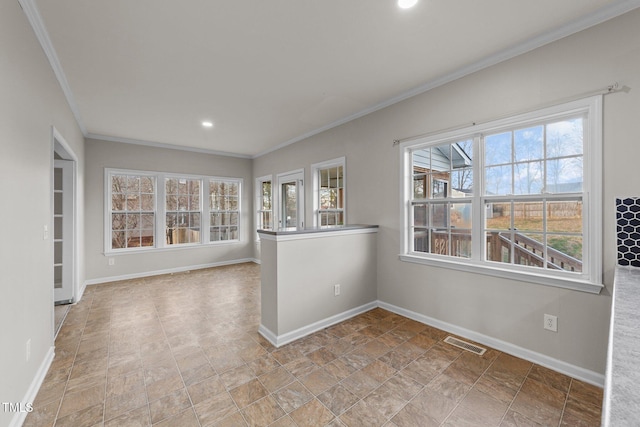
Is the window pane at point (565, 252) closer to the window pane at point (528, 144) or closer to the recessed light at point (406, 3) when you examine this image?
the window pane at point (528, 144)

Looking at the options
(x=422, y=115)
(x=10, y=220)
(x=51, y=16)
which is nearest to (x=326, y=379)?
(x=10, y=220)

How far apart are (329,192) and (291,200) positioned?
1.35 meters

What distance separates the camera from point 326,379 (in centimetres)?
216

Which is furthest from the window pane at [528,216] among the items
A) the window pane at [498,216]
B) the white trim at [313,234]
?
the white trim at [313,234]

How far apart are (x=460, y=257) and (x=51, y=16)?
4.09 metres

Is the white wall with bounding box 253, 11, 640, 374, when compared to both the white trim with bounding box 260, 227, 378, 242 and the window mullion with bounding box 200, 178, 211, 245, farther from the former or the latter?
the window mullion with bounding box 200, 178, 211, 245

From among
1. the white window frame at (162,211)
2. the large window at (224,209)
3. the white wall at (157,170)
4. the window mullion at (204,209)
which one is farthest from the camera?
the large window at (224,209)

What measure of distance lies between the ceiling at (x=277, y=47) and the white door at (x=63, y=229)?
3.19 feet

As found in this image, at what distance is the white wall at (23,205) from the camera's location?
1.58 metres

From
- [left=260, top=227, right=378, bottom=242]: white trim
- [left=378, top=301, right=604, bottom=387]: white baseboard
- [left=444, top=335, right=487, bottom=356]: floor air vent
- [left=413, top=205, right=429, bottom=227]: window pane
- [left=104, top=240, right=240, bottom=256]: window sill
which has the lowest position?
[left=444, top=335, right=487, bottom=356]: floor air vent

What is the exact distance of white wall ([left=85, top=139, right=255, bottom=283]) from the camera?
4957 millimetres

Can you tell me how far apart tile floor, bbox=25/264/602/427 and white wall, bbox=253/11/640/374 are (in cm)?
28

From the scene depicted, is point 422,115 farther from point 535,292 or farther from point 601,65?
point 535,292

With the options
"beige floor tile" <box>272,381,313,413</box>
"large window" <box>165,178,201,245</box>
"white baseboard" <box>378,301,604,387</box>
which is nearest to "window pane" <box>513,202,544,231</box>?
"white baseboard" <box>378,301,604,387</box>
